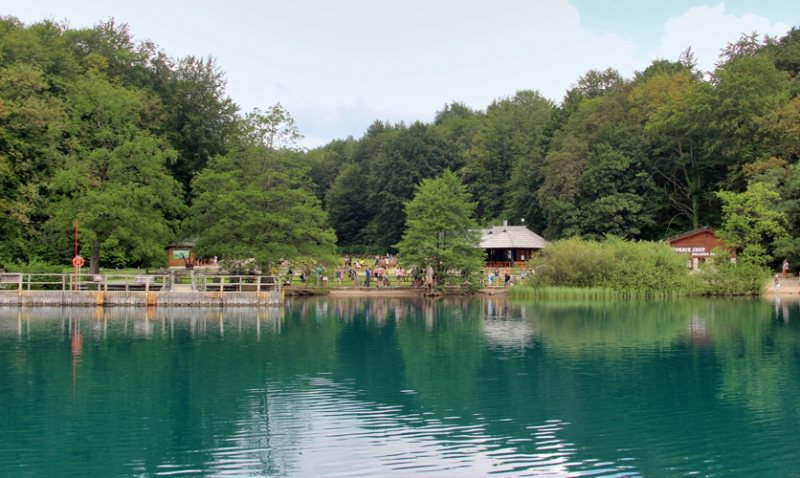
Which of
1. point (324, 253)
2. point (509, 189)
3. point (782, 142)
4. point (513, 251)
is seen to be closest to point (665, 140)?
point (782, 142)

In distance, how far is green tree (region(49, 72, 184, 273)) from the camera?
41.1m

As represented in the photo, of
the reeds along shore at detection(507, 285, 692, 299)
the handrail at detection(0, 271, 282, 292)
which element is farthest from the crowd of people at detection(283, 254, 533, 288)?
the handrail at detection(0, 271, 282, 292)

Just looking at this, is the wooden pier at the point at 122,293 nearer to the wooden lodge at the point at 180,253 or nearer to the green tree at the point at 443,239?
the green tree at the point at 443,239

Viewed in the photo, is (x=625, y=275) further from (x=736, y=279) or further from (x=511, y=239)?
(x=511, y=239)

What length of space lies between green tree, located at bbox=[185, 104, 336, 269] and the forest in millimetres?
119

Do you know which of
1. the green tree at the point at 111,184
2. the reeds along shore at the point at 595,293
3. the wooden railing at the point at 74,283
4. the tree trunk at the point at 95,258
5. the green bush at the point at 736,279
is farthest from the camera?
the green bush at the point at 736,279

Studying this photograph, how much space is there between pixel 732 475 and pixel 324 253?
3509 cm

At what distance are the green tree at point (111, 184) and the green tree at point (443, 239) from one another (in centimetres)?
1529

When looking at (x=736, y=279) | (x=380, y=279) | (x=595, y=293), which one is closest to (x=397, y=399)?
(x=595, y=293)

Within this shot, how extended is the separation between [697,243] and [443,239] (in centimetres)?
2009

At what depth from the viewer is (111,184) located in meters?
42.5

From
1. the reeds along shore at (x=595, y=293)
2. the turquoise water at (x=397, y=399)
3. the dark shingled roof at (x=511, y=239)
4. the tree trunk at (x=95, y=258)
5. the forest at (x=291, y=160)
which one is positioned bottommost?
the turquoise water at (x=397, y=399)

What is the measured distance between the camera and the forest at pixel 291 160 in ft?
141

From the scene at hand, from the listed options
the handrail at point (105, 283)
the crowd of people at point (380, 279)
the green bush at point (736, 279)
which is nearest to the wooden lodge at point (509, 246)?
the crowd of people at point (380, 279)
